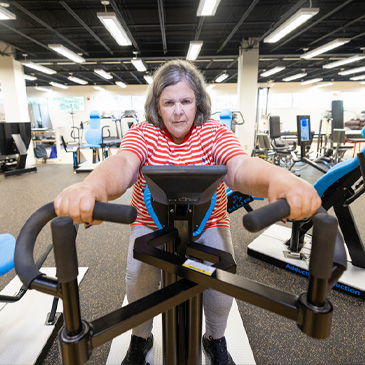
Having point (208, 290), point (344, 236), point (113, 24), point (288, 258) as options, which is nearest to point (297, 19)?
point (113, 24)

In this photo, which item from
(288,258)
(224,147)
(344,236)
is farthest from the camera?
(288,258)

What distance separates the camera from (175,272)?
0.67 m

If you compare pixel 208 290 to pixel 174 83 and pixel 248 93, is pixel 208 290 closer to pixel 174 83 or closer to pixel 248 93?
pixel 174 83

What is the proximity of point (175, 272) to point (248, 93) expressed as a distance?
7.81 meters

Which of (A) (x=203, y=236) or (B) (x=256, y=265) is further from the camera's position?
(B) (x=256, y=265)

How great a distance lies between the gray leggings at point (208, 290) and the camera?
110 cm

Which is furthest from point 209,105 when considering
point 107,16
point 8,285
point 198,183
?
point 107,16

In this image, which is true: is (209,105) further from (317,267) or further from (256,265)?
(256,265)

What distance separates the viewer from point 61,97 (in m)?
15.0

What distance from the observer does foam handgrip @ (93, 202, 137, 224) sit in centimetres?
51

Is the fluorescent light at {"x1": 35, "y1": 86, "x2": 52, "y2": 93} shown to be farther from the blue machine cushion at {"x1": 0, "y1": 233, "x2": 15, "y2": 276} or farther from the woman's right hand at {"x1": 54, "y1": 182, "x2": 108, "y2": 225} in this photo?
the woman's right hand at {"x1": 54, "y1": 182, "x2": 108, "y2": 225}

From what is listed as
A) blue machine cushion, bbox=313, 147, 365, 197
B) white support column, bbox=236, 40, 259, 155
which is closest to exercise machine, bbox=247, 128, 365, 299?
blue machine cushion, bbox=313, 147, 365, 197

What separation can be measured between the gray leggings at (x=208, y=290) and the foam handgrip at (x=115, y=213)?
2.02 ft

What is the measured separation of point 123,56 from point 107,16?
4400 mm
